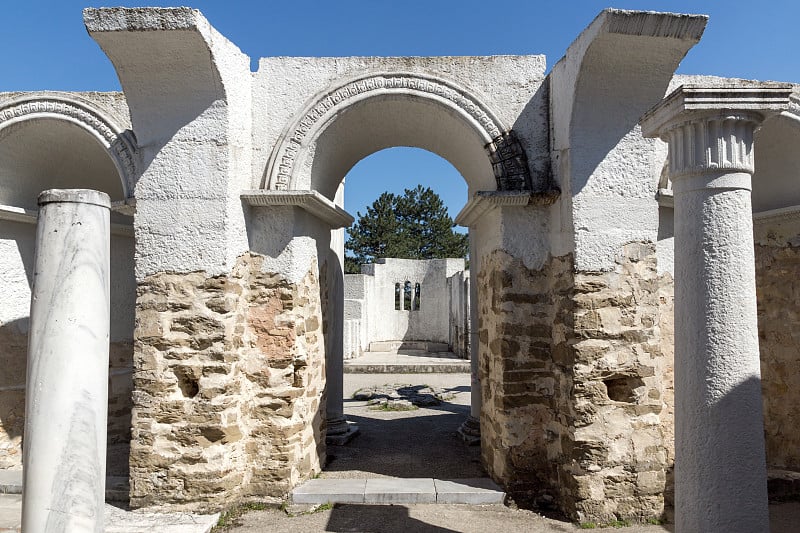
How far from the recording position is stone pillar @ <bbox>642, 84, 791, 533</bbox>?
2768 mm

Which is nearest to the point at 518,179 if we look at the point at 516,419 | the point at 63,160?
the point at 516,419

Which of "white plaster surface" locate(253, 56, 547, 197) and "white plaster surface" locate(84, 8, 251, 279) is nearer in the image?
"white plaster surface" locate(84, 8, 251, 279)

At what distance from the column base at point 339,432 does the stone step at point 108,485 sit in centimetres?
240

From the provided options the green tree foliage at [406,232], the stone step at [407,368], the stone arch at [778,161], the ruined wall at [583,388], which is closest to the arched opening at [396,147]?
the ruined wall at [583,388]

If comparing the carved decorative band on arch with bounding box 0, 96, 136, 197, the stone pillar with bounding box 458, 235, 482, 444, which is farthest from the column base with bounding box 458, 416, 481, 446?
the carved decorative band on arch with bounding box 0, 96, 136, 197

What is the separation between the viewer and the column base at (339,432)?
23.0 feet

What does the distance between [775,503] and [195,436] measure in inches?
224

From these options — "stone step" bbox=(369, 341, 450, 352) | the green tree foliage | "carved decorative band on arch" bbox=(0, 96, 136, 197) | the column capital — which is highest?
the green tree foliage

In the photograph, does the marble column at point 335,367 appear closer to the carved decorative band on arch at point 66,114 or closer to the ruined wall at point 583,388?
the ruined wall at point 583,388

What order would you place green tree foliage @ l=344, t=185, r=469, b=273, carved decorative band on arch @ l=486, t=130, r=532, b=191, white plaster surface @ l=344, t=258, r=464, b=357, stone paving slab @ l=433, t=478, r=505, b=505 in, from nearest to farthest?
stone paving slab @ l=433, t=478, r=505, b=505 → carved decorative band on arch @ l=486, t=130, r=532, b=191 → white plaster surface @ l=344, t=258, r=464, b=357 → green tree foliage @ l=344, t=185, r=469, b=273

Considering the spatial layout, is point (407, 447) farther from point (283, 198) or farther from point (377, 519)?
point (283, 198)

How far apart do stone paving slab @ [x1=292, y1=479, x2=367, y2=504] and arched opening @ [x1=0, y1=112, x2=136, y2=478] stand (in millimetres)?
2085

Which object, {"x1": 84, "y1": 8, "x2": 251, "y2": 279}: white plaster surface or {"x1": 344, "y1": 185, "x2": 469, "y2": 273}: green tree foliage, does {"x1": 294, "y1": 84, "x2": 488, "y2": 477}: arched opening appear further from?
{"x1": 344, "y1": 185, "x2": 469, "y2": 273}: green tree foliage

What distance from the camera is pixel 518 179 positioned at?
5320 mm
